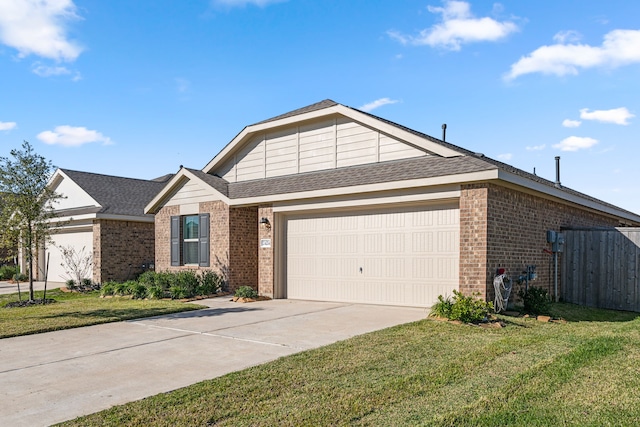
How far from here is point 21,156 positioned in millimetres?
13875

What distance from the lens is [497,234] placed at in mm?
10508

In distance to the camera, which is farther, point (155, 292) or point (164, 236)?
point (164, 236)

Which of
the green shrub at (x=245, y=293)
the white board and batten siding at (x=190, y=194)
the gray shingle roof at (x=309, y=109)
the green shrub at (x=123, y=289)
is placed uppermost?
the gray shingle roof at (x=309, y=109)

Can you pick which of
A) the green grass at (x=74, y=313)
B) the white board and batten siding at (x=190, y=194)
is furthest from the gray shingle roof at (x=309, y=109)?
the green grass at (x=74, y=313)

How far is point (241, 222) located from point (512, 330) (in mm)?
9164

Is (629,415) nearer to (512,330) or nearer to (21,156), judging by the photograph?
(512,330)

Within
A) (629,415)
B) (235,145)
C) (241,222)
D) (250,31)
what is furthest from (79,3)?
(629,415)

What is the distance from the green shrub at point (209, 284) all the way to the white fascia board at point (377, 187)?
7.77 ft

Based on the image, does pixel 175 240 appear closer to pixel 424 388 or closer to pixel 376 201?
pixel 376 201

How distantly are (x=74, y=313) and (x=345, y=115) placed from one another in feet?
28.0

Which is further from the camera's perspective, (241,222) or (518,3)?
(241,222)

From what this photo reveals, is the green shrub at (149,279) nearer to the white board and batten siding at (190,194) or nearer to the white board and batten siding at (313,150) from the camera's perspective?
the white board and batten siding at (190,194)

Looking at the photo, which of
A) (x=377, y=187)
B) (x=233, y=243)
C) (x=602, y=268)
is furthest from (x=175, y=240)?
(x=602, y=268)

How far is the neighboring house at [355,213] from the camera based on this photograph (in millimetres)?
10727
